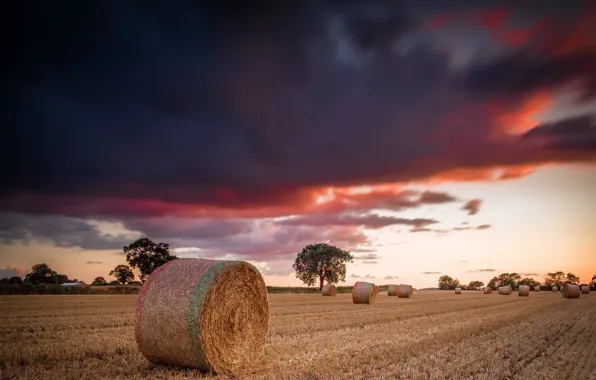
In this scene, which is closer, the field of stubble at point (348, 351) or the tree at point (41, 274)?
the field of stubble at point (348, 351)

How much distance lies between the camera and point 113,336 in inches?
446

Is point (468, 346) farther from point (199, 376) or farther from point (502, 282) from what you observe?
point (502, 282)

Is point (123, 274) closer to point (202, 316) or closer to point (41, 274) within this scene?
point (41, 274)

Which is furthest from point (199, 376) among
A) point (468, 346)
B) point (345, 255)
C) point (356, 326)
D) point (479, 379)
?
point (345, 255)

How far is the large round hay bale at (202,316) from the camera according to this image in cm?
793

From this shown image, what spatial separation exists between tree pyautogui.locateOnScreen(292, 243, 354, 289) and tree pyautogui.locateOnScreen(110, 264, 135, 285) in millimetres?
30615

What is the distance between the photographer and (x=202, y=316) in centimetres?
815

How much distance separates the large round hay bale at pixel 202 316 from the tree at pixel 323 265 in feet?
231

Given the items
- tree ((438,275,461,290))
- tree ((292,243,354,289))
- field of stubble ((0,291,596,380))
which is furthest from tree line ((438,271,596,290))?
field of stubble ((0,291,596,380))

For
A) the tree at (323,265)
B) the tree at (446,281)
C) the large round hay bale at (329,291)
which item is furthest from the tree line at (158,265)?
the tree at (446,281)

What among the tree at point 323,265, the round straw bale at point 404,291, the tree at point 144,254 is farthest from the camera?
the tree at point 323,265

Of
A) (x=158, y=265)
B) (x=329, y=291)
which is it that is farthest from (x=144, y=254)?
(x=329, y=291)

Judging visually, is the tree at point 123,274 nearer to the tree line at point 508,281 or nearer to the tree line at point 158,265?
the tree line at point 158,265

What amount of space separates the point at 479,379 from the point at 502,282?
152478 mm
